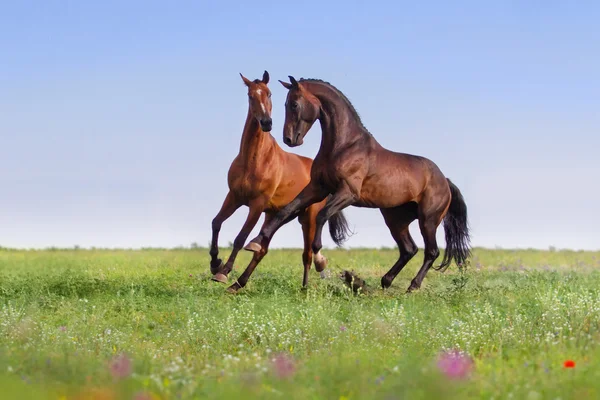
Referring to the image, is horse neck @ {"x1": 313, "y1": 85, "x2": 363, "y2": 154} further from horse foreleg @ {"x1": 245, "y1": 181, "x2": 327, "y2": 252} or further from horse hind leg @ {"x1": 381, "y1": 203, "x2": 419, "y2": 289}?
horse hind leg @ {"x1": 381, "y1": 203, "x2": 419, "y2": 289}

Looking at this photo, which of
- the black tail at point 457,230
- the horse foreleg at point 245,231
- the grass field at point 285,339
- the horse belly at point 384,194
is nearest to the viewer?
the grass field at point 285,339

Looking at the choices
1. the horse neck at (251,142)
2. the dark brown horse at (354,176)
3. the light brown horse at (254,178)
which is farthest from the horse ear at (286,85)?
the horse neck at (251,142)

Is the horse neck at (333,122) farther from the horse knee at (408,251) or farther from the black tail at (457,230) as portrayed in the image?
the black tail at (457,230)

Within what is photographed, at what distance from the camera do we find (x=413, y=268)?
1791cm

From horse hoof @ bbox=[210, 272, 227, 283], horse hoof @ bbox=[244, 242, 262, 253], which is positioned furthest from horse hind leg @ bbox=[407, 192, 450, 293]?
horse hoof @ bbox=[244, 242, 262, 253]

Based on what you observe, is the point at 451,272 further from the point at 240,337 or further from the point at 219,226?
the point at 240,337

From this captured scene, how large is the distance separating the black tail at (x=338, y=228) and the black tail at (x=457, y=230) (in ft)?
6.51

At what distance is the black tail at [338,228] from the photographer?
1466cm

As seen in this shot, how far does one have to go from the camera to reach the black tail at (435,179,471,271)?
13648 mm

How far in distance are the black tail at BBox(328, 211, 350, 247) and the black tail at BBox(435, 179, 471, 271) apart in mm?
1984

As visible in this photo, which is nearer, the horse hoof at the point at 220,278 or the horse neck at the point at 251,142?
the horse hoof at the point at 220,278

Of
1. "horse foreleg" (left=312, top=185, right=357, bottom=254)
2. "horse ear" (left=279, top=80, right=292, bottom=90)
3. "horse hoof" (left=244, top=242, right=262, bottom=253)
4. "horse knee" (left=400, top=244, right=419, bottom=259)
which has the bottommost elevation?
"horse hoof" (left=244, top=242, right=262, bottom=253)

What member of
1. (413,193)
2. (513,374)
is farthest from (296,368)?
(413,193)

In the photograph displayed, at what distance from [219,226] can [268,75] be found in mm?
2446
